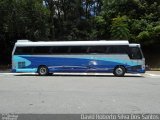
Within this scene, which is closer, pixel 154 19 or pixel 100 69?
pixel 100 69

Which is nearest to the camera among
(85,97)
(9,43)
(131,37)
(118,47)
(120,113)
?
(120,113)

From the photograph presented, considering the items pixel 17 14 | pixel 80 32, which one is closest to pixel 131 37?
pixel 80 32

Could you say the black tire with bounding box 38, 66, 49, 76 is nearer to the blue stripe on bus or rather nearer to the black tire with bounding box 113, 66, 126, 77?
the blue stripe on bus

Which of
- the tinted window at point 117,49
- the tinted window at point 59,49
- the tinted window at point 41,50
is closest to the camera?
the tinted window at point 117,49

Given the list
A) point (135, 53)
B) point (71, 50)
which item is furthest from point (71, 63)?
point (135, 53)

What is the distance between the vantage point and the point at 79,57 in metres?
31.9

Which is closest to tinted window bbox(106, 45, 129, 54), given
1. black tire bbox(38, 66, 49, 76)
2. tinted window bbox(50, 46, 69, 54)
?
tinted window bbox(50, 46, 69, 54)

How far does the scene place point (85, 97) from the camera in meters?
15.7

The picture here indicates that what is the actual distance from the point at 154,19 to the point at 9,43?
57.8 feet

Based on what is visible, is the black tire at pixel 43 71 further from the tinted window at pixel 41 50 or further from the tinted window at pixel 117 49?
the tinted window at pixel 117 49

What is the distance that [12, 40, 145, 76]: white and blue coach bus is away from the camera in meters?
31.2

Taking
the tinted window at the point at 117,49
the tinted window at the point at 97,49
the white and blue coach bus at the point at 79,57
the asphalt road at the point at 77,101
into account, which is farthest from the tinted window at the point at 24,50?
the asphalt road at the point at 77,101

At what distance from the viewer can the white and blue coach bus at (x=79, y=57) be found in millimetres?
31172

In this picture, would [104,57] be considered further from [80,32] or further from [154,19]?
[80,32]
